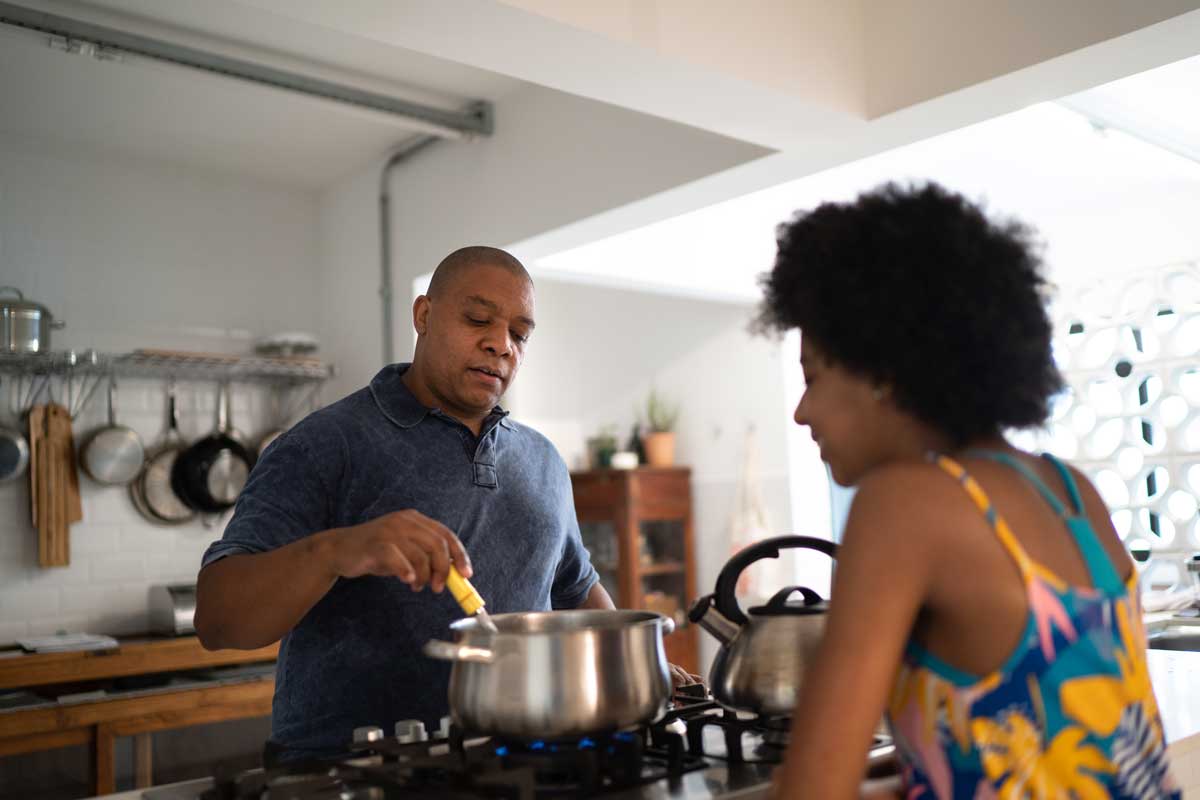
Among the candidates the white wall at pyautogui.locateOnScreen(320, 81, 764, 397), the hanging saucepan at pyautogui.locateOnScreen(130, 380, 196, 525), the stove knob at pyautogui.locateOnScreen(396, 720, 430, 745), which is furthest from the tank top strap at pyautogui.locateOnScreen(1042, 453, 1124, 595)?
the hanging saucepan at pyautogui.locateOnScreen(130, 380, 196, 525)

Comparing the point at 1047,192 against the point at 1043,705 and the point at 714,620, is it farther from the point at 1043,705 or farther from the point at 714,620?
the point at 1043,705

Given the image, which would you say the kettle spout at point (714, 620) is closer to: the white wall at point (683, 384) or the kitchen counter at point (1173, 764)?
the kitchen counter at point (1173, 764)

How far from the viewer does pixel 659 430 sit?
5.90 meters

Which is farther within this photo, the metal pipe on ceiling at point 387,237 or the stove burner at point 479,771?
the metal pipe on ceiling at point 387,237

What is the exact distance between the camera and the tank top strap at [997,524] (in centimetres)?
85

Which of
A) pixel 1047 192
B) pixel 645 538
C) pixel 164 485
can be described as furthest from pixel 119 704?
pixel 1047 192

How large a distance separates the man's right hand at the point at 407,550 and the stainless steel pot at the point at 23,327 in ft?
9.52

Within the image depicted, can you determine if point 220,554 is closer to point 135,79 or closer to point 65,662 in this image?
point 65,662

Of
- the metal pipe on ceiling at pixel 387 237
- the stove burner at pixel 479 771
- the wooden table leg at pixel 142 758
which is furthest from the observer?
the metal pipe on ceiling at pixel 387 237

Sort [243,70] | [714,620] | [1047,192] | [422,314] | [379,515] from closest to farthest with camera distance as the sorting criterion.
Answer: [714,620] < [379,515] < [422,314] < [243,70] < [1047,192]

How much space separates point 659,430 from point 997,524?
5.04 m

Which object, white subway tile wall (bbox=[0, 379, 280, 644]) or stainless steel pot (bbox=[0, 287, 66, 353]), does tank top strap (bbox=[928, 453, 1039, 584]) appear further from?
white subway tile wall (bbox=[0, 379, 280, 644])

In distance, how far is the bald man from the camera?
55.6 inches

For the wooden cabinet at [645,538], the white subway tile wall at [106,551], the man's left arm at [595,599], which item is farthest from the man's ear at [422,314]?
the wooden cabinet at [645,538]
